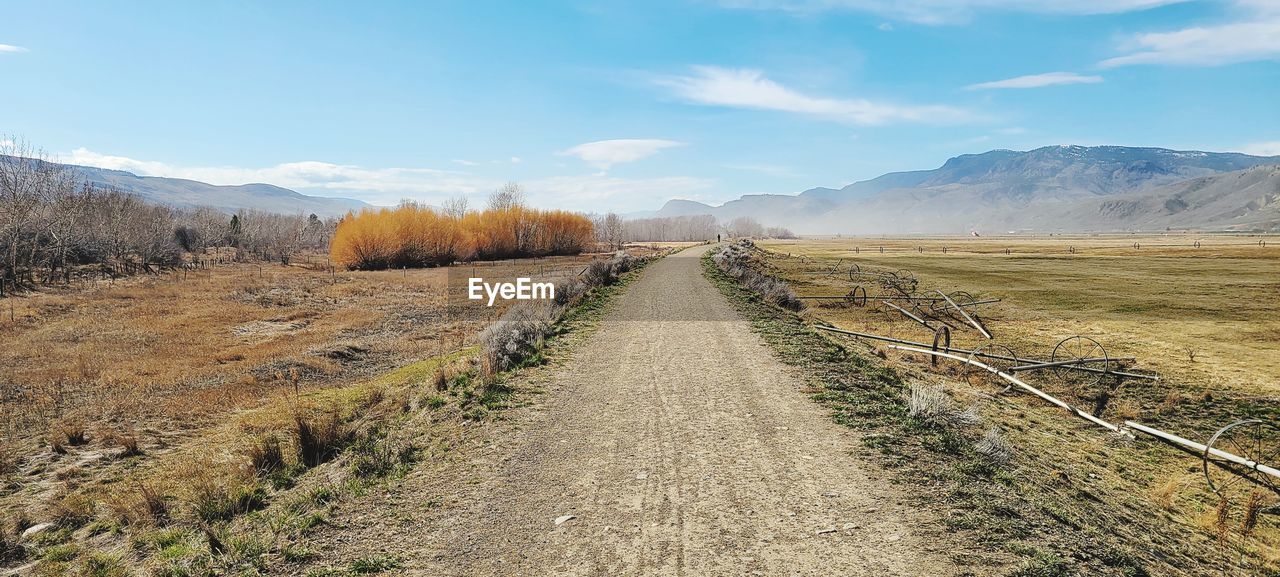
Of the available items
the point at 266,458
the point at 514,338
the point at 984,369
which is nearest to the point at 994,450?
the point at 984,369

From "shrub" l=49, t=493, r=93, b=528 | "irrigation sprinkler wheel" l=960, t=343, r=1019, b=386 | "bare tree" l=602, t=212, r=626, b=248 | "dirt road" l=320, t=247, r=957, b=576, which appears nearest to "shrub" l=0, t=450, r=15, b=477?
"shrub" l=49, t=493, r=93, b=528

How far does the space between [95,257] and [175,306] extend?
2345cm

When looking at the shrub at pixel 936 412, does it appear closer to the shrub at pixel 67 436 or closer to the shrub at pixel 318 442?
the shrub at pixel 318 442

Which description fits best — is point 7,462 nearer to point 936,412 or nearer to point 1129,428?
point 936,412

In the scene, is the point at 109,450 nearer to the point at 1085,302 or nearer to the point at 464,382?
the point at 464,382

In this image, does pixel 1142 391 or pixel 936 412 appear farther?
pixel 1142 391

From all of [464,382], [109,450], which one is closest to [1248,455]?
[464,382]

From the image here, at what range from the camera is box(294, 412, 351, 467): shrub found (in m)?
8.79

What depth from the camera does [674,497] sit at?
6.21 m

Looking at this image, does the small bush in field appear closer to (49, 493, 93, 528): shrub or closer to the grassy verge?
(49, 493, 93, 528): shrub

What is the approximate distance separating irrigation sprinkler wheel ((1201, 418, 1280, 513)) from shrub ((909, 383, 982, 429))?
2.80m

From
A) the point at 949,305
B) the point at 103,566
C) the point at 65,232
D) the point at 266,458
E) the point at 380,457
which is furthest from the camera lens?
the point at 65,232

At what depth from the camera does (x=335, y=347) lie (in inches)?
822

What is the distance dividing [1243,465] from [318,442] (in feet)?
45.8
